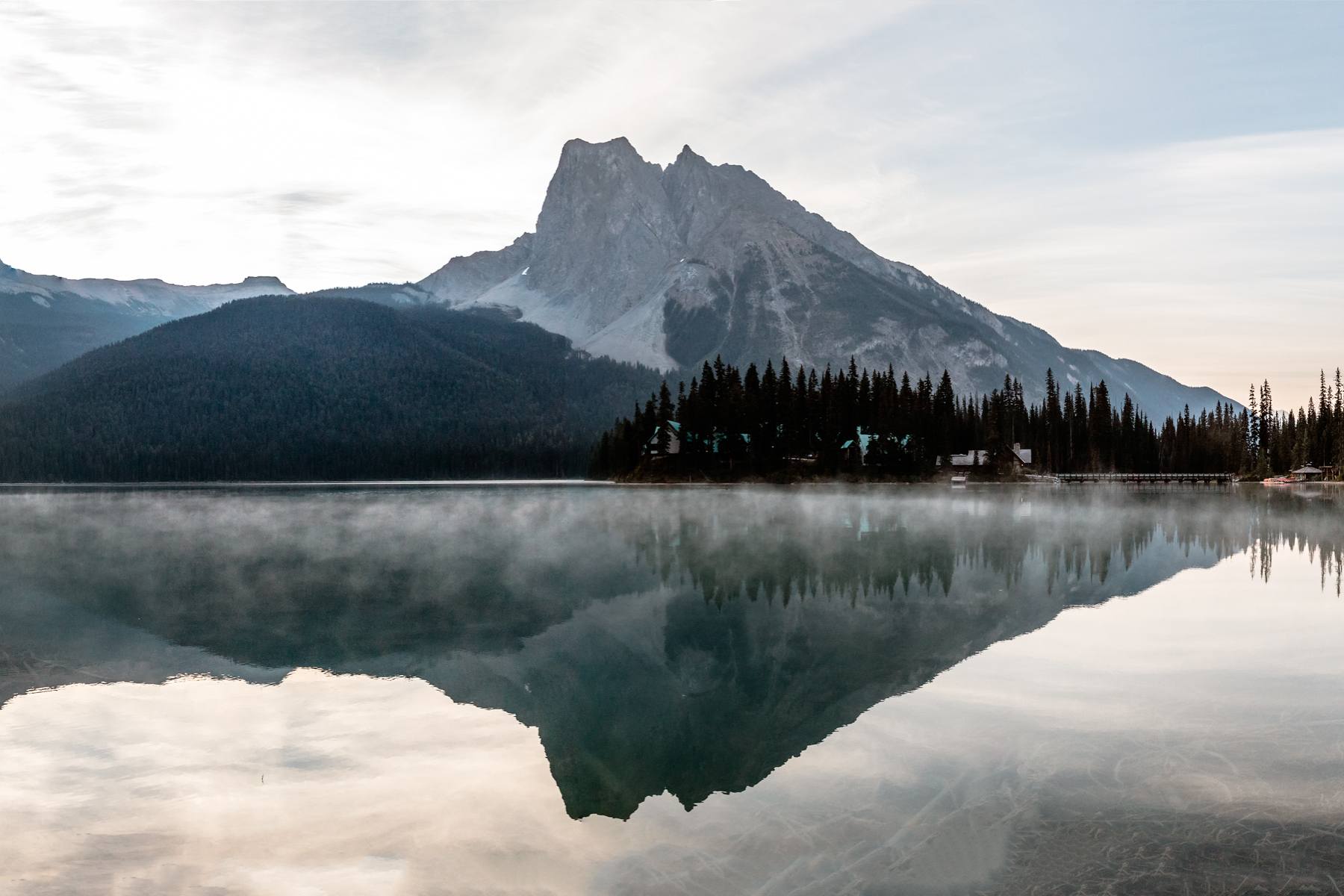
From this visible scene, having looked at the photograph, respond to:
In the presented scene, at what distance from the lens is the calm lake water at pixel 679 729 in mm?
13000

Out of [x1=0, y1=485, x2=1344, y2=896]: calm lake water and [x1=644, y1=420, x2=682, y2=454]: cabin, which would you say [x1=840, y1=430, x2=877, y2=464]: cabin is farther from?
[x1=0, y1=485, x2=1344, y2=896]: calm lake water

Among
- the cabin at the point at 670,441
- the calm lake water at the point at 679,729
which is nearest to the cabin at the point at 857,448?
the cabin at the point at 670,441

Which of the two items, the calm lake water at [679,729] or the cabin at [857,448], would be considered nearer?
the calm lake water at [679,729]

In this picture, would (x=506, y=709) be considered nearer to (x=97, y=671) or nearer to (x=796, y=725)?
(x=796, y=725)

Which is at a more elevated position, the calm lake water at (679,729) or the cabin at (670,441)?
the cabin at (670,441)

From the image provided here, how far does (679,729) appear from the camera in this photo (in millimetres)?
20047

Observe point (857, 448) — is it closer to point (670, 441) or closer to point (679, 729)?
point (670, 441)

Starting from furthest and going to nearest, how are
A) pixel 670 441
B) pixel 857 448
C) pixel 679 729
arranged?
pixel 670 441 < pixel 857 448 < pixel 679 729

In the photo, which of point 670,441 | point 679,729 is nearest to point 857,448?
point 670,441

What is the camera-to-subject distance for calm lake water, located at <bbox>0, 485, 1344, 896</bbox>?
42.7ft

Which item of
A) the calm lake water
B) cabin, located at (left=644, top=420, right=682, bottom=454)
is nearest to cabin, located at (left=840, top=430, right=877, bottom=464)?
cabin, located at (left=644, top=420, right=682, bottom=454)

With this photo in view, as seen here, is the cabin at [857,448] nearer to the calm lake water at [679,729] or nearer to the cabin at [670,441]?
the cabin at [670,441]

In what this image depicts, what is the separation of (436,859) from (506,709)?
8.35 m

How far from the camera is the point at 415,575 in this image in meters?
45.6
